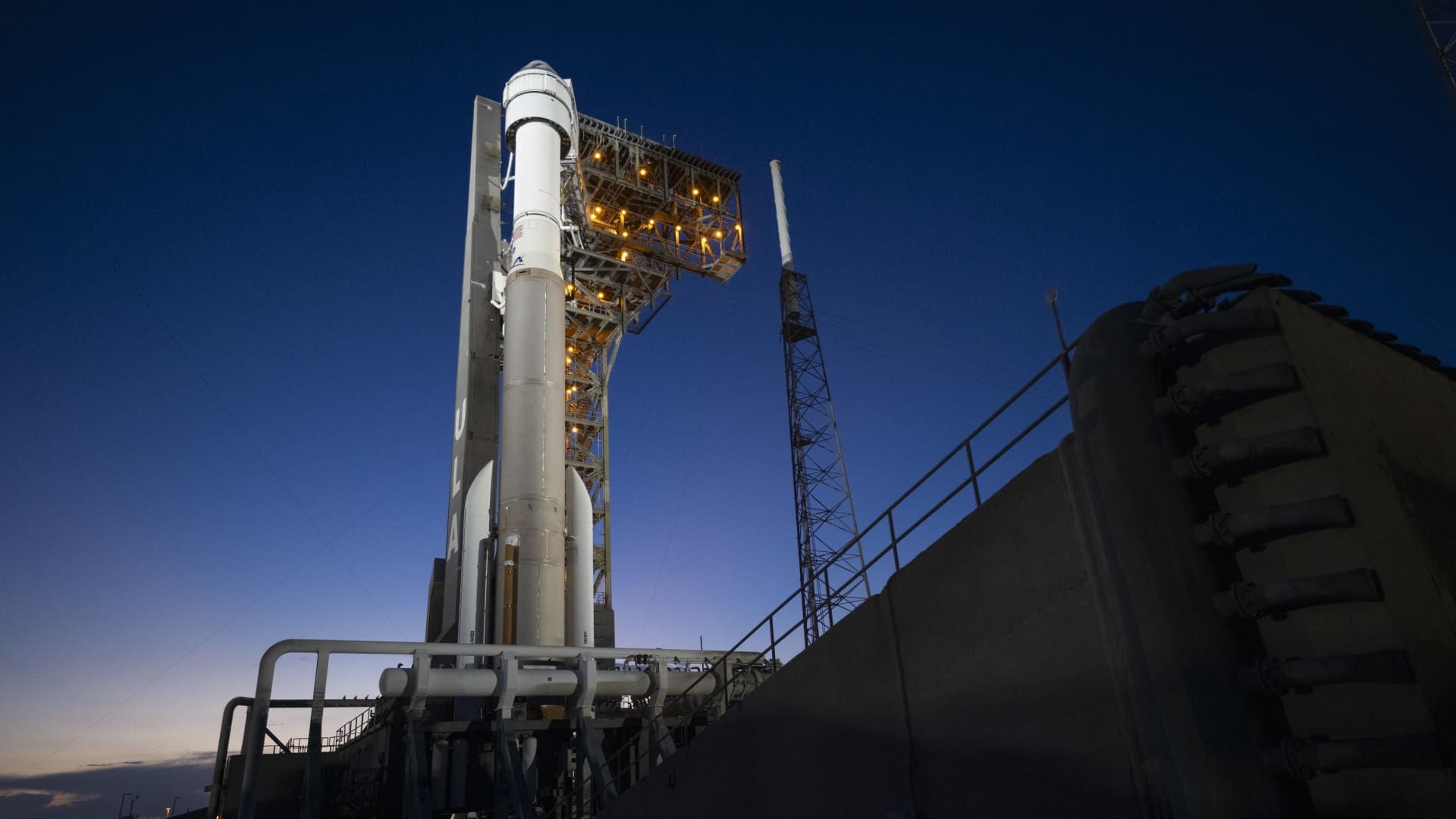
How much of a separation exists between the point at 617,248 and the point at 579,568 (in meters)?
17.1

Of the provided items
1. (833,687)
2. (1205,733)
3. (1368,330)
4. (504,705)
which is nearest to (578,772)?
(504,705)

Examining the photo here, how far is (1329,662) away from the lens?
5270mm

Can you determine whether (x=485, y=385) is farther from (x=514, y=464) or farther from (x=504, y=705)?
(x=504, y=705)

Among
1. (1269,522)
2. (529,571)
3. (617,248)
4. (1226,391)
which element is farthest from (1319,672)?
(617,248)

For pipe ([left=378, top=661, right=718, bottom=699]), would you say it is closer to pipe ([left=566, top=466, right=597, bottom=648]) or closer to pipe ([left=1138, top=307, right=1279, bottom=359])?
pipe ([left=566, top=466, right=597, bottom=648])

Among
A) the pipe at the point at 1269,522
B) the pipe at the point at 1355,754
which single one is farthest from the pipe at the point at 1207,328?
the pipe at the point at 1355,754

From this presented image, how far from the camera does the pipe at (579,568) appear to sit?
2506 centimetres

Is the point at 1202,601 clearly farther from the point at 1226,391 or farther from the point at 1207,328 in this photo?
the point at 1207,328

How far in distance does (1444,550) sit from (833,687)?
552 centimetres

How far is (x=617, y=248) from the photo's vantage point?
37750 millimetres

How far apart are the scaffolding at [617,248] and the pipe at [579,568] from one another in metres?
12.1

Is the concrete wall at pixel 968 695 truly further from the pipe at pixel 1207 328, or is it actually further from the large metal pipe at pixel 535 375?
the large metal pipe at pixel 535 375

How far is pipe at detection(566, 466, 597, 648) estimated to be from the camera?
82.2ft

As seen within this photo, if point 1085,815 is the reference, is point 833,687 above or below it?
above
